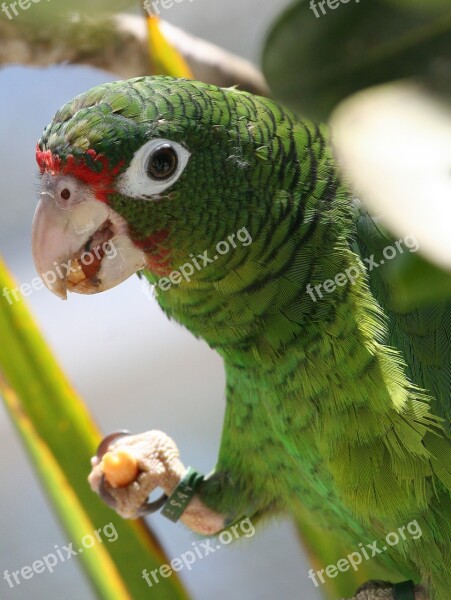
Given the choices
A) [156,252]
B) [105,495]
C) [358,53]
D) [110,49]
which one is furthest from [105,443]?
[358,53]

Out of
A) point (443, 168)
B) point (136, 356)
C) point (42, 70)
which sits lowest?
point (443, 168)

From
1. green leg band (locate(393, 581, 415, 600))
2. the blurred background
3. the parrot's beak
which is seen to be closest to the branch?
the blurred background

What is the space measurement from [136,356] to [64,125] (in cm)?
142

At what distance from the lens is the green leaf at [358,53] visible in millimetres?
331

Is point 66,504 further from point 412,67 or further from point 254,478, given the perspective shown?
point 412,67

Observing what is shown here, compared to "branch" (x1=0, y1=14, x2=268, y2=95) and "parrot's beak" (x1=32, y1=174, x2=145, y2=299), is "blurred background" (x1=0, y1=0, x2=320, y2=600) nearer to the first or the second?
"branch" (x1=0, y1=14, x2=268, y2=95)

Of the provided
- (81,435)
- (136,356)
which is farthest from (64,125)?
(136,356)

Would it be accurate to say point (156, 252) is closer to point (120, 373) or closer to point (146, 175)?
point (146, 175)

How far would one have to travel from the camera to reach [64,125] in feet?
2.66

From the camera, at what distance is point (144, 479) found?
117cm

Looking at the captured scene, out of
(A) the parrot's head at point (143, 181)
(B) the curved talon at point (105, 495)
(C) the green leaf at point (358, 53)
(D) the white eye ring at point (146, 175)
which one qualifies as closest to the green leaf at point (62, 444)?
(B) the curved talon at point (105, 495)

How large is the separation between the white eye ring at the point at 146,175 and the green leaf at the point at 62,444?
1.06 ft

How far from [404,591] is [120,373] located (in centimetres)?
128

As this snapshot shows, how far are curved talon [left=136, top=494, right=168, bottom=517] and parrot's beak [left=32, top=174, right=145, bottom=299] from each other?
480 mm
